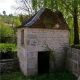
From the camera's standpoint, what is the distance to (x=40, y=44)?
33.0ft

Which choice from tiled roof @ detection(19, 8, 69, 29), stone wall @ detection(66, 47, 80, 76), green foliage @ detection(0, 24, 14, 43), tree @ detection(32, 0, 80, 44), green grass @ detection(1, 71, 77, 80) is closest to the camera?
stone wall @ detection(66, 47, 80, 76)

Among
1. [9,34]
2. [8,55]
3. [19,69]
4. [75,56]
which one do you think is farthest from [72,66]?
[9,34]

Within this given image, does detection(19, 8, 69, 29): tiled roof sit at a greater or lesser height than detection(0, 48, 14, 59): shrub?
greater

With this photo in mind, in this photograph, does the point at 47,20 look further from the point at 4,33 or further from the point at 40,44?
the point at 4,33

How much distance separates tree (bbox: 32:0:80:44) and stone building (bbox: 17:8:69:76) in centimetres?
49

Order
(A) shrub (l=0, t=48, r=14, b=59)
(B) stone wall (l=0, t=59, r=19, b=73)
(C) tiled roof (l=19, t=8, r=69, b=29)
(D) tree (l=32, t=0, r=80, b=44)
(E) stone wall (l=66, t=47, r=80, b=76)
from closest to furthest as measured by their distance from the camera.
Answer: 1. (E) stone wall (l=66, t=47, r=80, b=76)
2. (C) tiled roof (l=19, t=8, r=69, b=29)
3. (D) tree (l=32, t=0, r=80, b=44)
4. (B) stone wall (l=0, t=59, r=19, b=73)
5. (A) shrub (l=0, t=48, r=14, b=59)

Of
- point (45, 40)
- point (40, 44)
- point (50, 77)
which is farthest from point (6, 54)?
point (50, 77)

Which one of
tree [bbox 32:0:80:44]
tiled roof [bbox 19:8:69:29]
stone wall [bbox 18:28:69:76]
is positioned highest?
tree [bbox 32:0:80:44]

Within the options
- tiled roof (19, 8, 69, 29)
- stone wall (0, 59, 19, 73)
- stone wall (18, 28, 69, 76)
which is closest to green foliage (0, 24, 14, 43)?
stone wall (0, 59, 19, 73)

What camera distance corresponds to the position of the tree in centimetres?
1057

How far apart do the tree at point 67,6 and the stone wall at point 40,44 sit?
1434mm

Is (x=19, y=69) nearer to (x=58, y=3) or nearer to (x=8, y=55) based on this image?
(x=8, y=55)

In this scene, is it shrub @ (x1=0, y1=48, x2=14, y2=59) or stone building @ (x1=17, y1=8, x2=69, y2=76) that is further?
shrub @ (x1=0, y1=48, x2=14, y2=59)

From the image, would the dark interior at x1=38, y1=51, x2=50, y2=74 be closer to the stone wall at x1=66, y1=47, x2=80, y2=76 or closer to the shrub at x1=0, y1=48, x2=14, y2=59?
the stone wall at x1=66, y1=47, x2=80, y2=76
